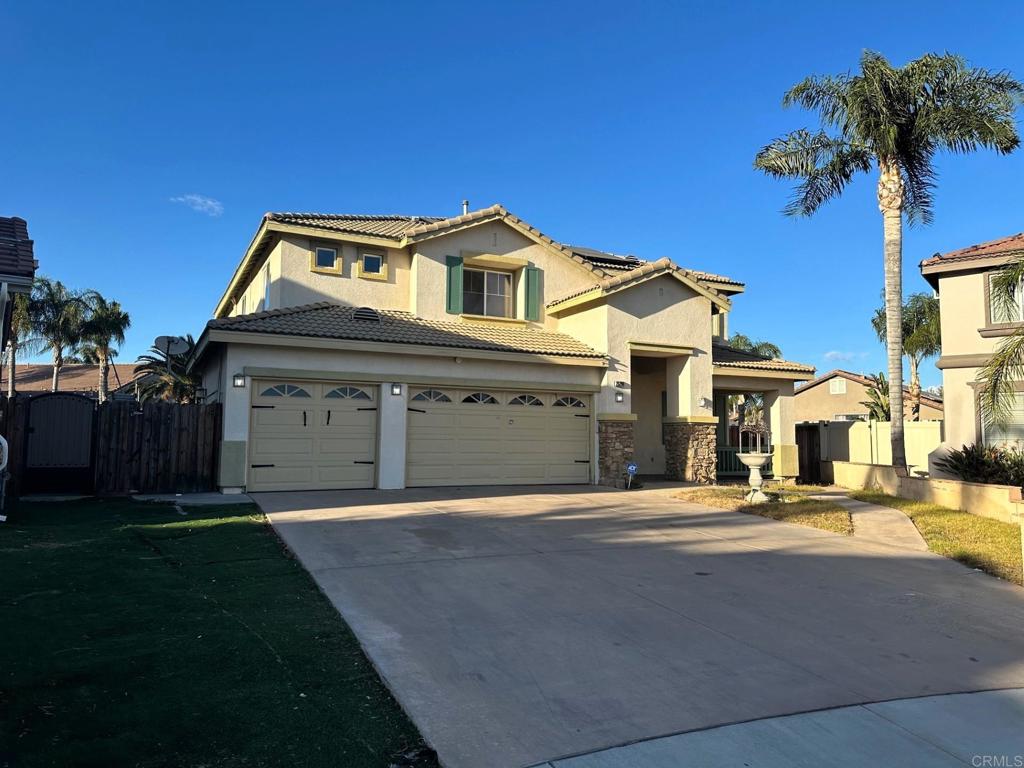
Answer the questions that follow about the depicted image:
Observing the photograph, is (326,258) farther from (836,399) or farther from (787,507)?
(836,399)

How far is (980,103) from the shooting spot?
15.3 m

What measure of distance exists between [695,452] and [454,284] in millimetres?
7932

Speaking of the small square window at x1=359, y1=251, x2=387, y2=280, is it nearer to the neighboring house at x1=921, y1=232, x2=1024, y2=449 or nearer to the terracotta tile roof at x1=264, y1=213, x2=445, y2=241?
the terracotta tile roof at x1=264, y1=213, x2=445, y2=241

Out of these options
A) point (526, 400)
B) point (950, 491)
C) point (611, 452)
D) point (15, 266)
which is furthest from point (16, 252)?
point (950, 491)

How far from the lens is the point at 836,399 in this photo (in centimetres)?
4412

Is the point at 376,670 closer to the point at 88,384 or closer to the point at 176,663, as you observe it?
the point at 176,663

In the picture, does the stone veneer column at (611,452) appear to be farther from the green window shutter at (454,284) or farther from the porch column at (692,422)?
the green window shutter at (454,284)

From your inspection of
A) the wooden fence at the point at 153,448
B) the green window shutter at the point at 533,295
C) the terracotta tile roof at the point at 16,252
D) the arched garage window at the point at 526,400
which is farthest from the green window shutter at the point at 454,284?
the terracotta tile roof at the point at 16,252

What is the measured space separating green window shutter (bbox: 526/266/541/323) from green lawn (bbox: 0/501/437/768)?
1232 cm

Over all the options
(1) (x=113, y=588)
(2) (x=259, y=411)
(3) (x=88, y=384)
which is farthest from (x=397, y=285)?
(3) (x=88, y=384)

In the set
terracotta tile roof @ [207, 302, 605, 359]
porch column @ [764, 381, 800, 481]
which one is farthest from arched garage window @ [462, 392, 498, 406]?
porch column @ [764, 381, 800, 481]

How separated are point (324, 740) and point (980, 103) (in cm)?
1841

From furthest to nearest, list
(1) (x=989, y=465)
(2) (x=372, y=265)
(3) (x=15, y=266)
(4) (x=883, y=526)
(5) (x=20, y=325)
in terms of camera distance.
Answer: (5) (x=20, y=325)
(2) (x=372, y=265)
(1) (x=989, y=465)
(4) (x=883, y=526)
(3) (x=15, y=266)

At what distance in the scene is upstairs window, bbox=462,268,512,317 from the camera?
61.3ft
